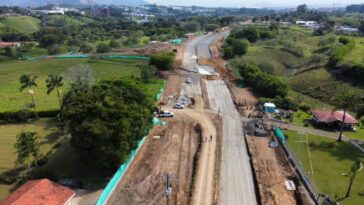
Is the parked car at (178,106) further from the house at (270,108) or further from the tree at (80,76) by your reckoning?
the tree at (80,76)

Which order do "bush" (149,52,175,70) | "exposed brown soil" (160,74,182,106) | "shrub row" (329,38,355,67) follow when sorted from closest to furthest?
"exposed brown soil" (160,74,182,106) < "bush" (149,52,175,70) < "shrub row" (329,38,355,67)

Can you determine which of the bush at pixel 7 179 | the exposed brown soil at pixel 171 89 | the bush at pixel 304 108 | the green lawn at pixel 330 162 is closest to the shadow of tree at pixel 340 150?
the green lawn at pixel 330 162

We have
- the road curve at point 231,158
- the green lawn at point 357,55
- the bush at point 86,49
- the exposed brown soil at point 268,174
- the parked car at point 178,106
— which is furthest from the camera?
the bush at point 86,49

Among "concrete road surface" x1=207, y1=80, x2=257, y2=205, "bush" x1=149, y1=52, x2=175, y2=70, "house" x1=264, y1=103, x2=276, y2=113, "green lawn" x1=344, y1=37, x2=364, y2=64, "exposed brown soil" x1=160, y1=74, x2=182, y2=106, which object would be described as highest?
"bush" x1=149, y1=52, x2=175, y2=70

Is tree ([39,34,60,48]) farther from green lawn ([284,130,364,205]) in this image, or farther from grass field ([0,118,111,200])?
green lawn ([284,130,364,205])

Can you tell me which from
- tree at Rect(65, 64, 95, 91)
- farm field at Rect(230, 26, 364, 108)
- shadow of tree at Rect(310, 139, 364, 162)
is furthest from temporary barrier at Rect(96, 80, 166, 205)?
Result: farm field at Rect(230, 26, 364, 108)

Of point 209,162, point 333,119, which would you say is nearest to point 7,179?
point 209,162

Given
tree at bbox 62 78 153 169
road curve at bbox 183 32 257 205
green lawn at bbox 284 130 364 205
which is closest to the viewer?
road curve at bbox 183 32 257 205
